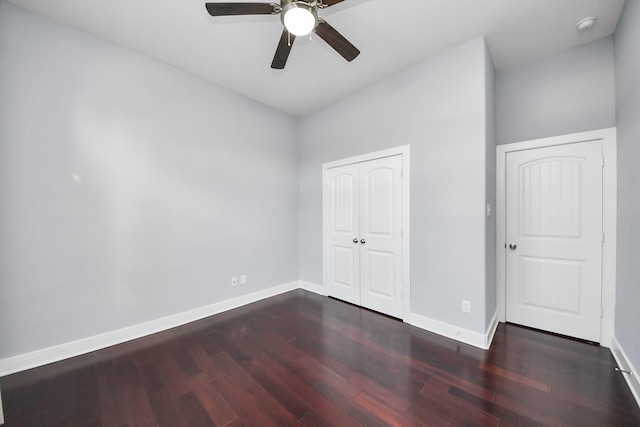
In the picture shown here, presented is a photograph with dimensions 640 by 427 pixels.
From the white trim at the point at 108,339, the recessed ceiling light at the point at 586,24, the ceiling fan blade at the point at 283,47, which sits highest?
the recessed ceiling light at the point at 586,24

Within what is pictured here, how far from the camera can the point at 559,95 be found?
8.08 ft

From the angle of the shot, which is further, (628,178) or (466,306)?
(466,306)

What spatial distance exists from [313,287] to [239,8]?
3459 mm

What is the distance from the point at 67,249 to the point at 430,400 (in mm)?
3179

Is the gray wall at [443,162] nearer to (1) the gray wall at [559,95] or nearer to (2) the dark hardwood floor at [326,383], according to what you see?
(2) the dark hardwood floor at [326,383]

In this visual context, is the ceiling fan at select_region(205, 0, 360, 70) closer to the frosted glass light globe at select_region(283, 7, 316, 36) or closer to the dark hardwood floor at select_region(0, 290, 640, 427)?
the frosted glass light globe at select_region(283, 7, 316, 36)

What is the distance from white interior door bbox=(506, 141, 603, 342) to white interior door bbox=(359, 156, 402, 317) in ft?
4.01

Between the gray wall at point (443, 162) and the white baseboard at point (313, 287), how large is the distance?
1.45 m

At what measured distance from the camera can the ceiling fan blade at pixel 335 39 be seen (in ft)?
5.34

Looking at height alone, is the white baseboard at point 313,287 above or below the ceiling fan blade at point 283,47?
below

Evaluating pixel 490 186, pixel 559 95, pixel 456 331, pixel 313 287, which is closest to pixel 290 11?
pixel 490 186

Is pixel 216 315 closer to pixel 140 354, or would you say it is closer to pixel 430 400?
pixel 140 354

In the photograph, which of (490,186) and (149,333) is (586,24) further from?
(149,333)

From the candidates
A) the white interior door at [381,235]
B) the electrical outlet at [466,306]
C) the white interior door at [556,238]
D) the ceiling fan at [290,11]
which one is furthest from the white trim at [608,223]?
the ceiling fan at [290,11]
